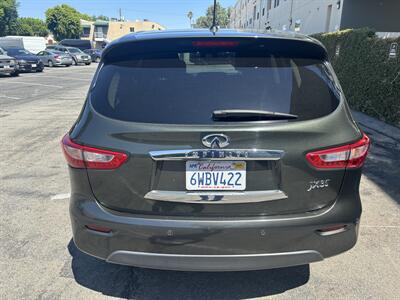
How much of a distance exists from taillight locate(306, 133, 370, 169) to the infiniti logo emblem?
1.69 ft

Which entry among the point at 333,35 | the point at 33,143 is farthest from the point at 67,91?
the point at 333,35

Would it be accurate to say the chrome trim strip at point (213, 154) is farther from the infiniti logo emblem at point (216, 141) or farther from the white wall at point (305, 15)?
the white wall at point (305, 15)

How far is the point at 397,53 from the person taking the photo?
8.76 meters

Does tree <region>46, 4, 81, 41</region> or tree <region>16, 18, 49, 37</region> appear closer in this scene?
tree <region>46, 4, 81, 41</region>

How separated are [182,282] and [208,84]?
1.52m

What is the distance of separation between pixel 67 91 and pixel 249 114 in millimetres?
14898

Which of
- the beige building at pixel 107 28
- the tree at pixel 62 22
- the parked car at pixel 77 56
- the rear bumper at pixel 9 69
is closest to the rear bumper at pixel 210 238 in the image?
the rear bumper at pixel 9 69

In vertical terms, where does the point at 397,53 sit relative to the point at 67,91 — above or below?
above

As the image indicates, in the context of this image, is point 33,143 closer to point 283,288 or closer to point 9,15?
point 283,288

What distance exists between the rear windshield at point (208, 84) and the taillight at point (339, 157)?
0.24 meters

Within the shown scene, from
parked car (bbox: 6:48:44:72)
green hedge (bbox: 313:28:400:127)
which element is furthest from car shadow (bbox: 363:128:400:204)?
parked car (bbox: 6:48:44:72)

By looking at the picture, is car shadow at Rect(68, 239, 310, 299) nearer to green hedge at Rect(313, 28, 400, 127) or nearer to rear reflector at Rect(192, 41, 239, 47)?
rear reflector at Rect(192, 41, 239, 47)

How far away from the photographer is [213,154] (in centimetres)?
219

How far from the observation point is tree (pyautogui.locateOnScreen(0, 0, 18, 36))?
63.9 m
